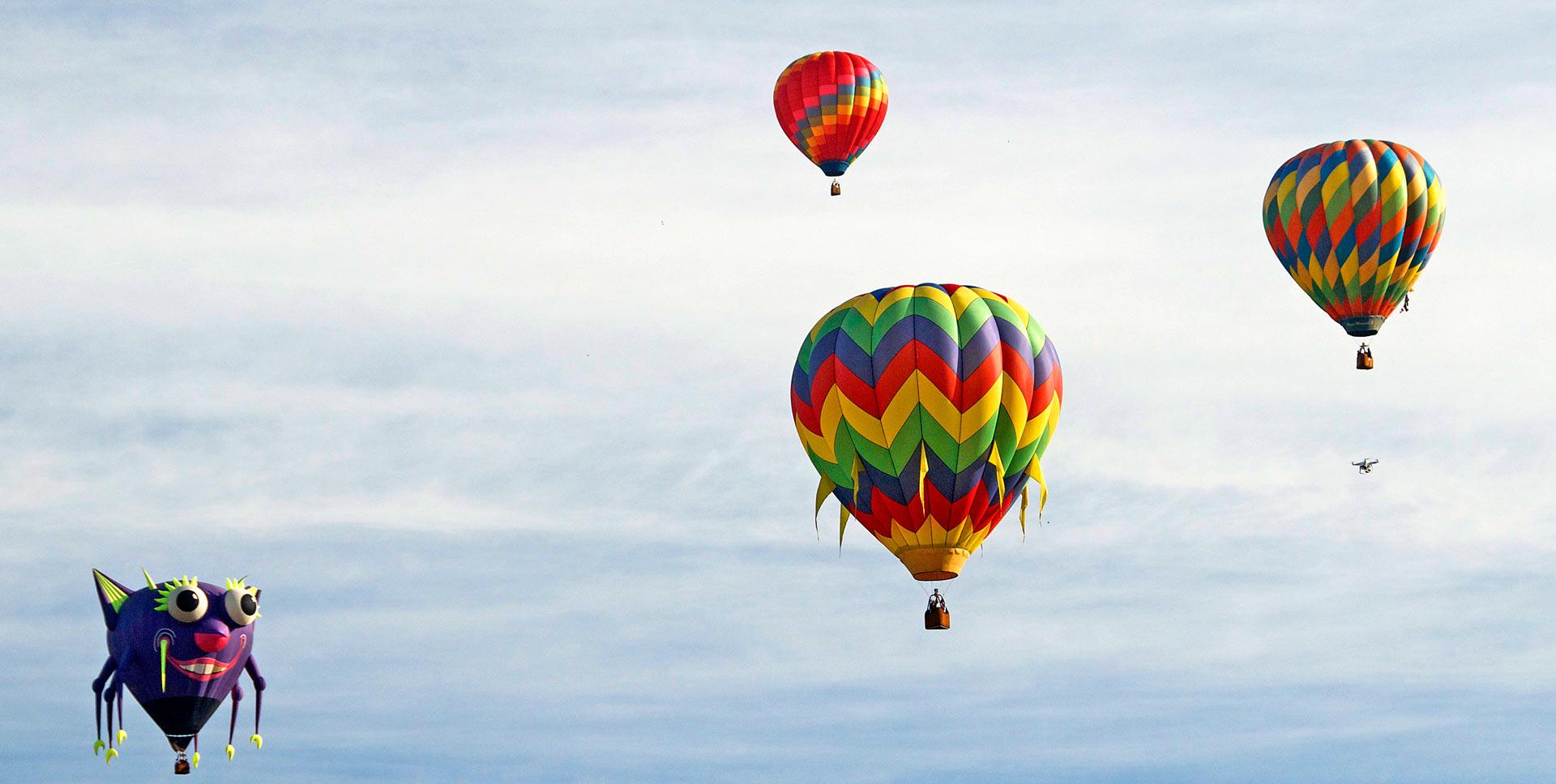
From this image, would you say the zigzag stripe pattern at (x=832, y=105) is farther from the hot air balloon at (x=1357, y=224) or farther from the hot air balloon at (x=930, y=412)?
the hot air balloon at (x=930, y=412)

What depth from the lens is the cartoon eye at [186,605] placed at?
6266 cm

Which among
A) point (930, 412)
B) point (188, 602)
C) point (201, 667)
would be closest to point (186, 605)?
point (188, 602)

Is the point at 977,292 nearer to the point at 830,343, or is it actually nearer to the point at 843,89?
the point at 830,343

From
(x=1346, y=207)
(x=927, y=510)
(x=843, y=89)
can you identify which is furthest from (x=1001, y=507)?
(x=843, y=89)

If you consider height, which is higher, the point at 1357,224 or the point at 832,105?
the point at 832,105

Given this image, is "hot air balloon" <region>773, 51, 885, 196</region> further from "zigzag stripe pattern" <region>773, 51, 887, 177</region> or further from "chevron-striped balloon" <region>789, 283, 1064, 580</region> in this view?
"chevron-striped balloon" <region>789, 283, 1064, 580</region>

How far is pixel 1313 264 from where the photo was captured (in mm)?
77312

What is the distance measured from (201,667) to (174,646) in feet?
2.22

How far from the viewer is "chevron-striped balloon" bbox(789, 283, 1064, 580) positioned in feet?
211

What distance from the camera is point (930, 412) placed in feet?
211

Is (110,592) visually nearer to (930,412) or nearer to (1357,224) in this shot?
(930,412)

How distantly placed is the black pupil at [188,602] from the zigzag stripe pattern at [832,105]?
32.3 m

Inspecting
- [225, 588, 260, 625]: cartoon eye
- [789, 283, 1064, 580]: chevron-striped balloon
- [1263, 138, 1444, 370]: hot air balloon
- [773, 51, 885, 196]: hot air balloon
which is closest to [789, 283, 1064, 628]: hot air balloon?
[789, 283, 1064, 580]: chevron-striped balloon

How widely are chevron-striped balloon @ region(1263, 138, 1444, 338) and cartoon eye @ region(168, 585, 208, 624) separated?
2878cm
